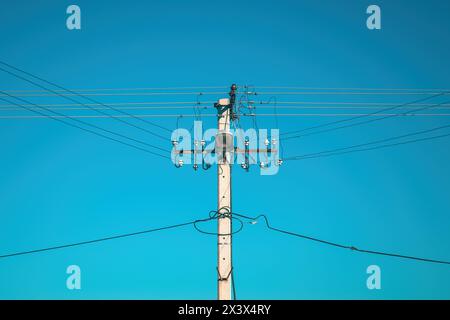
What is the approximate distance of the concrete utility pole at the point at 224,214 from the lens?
33.6 feet

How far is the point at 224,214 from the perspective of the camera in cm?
1048

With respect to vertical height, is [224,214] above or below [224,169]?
below

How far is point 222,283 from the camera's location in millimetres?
10219

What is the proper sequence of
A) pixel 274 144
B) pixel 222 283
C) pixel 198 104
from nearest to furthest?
pixel 222 283
pixel 274 144
pixel 198 104

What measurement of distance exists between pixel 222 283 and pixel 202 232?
1.39 m

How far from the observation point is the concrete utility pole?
403 inches
